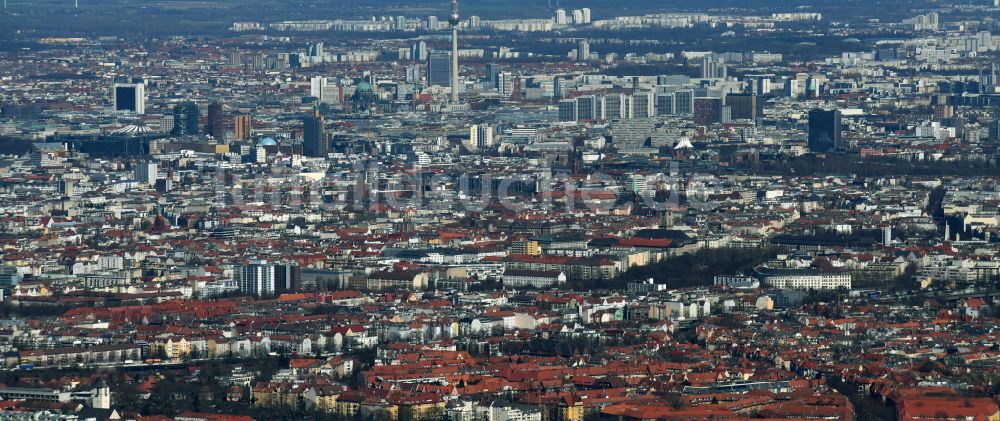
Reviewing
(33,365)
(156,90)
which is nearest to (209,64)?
(156,90)

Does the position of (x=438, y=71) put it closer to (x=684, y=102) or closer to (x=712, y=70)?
(x=712, y=70)

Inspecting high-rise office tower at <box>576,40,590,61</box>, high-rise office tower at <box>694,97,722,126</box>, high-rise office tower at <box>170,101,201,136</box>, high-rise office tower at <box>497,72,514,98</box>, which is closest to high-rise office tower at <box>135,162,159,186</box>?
high-rise office tower at <box>170,101,201,136</box>

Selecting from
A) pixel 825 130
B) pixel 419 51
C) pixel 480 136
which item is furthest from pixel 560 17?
pixel 825 130

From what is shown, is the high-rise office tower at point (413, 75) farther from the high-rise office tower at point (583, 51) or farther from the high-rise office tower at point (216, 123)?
the high-rise office tower at point (216, 123)

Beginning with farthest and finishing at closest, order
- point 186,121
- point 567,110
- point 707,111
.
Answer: point 567,110 → point 707,111 → point 186,121

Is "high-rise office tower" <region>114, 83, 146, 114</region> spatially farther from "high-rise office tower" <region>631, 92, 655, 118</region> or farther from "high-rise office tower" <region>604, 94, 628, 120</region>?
"high-rise office tower" <region>631, 92, 655, 118</region>
